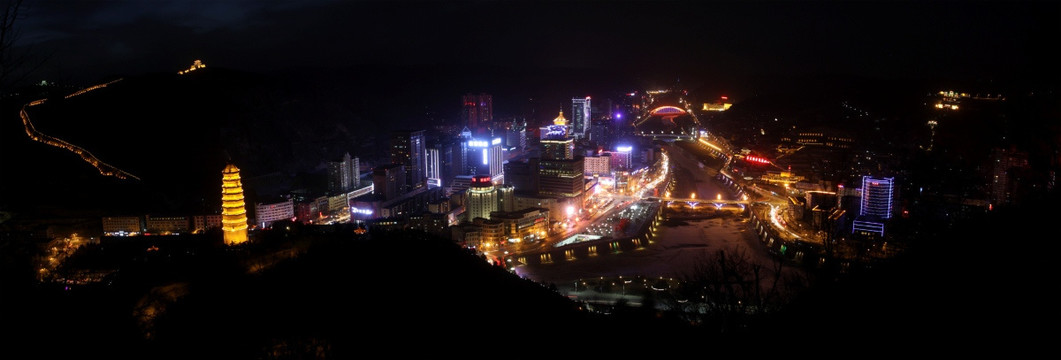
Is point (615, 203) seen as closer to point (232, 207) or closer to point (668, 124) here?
point (232, 207)

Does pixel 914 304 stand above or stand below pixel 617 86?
below

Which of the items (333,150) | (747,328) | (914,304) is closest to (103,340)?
(747,328)

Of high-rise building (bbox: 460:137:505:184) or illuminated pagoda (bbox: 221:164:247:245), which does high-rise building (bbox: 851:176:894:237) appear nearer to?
illuminated pagoda (bbox: 221:164:247:245)

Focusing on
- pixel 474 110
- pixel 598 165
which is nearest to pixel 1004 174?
pixel 598 165

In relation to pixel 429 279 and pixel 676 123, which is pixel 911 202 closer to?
pixel 429 279

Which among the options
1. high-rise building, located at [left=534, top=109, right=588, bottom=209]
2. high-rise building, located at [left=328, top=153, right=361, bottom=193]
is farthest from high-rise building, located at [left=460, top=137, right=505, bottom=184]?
high-rise building, located at [left=534, top=109, right=588, bottom=209]

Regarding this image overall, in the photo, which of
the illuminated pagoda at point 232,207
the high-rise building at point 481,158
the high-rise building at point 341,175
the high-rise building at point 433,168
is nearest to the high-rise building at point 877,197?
the illuminated pagoda at point 232,207

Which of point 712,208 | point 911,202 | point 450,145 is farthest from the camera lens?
point 450,145
